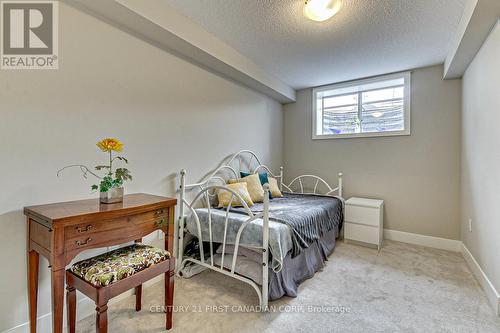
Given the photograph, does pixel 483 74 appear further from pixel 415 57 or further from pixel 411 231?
pixel 411 231

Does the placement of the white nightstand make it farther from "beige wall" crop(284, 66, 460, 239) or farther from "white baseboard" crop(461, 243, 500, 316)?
"white baseboard" crop(461, 243, 500, 316)

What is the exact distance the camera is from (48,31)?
60.6 inches

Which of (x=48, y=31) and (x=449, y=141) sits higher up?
(x=48, y=31)

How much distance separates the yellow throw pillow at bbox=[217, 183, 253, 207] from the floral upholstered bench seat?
1.06 metres

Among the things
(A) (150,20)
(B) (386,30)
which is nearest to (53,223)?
(A) (150,20)

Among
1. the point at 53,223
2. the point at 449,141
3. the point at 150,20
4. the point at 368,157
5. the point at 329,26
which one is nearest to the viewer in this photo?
the point at 53,223

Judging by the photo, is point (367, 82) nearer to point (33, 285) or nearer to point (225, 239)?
point (225, 239)

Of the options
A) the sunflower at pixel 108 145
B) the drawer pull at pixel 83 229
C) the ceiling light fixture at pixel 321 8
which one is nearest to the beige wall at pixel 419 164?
the ceiling light fixture at pixel 321 8

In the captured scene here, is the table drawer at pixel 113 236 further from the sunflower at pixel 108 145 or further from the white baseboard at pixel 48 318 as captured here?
the white baseboard at pixel 48 318

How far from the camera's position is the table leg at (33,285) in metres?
1.36

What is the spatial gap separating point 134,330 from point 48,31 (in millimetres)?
2045

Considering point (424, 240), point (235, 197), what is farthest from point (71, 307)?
point (424, 240)

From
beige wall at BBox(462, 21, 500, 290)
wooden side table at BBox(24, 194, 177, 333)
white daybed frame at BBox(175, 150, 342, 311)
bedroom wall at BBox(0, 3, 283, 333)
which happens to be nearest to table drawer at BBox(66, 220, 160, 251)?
wooden side table at BBox(24, 194, 177, 333)

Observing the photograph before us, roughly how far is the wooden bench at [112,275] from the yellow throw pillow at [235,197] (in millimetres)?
1056
